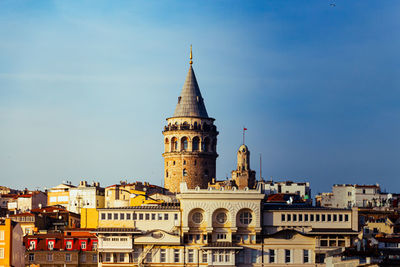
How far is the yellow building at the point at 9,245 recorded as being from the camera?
9000 centimetres

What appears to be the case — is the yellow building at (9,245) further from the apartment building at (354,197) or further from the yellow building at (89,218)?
the apartment building at (354,197)

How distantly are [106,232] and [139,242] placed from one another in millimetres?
2846

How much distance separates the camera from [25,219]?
11225 centimetres

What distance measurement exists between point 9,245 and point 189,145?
43035 mm

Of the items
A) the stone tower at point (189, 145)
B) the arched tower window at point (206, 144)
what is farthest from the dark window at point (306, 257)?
the arched tower window at point (206, 144)

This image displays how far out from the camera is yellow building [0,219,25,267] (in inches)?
3543

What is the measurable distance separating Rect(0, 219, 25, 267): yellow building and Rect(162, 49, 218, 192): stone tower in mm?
38470

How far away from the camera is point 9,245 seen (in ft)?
296

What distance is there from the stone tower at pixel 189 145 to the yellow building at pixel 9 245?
38.5 m

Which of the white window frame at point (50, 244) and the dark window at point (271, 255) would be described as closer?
the dark window at point (271, 255)

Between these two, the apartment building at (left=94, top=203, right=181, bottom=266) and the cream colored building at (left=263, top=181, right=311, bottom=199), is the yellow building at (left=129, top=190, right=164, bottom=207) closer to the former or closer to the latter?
the apartment building at (left=94, top=203, right=181, bottom=266)

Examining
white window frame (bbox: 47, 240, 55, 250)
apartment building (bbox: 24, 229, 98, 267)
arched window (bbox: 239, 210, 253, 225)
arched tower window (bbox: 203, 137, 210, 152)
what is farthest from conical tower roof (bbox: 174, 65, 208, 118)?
white window frame (bbox: 47, 240, 55, 250)

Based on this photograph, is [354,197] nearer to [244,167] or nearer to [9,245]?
[244,167]

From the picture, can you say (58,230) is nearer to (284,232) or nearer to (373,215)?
(284,232)
